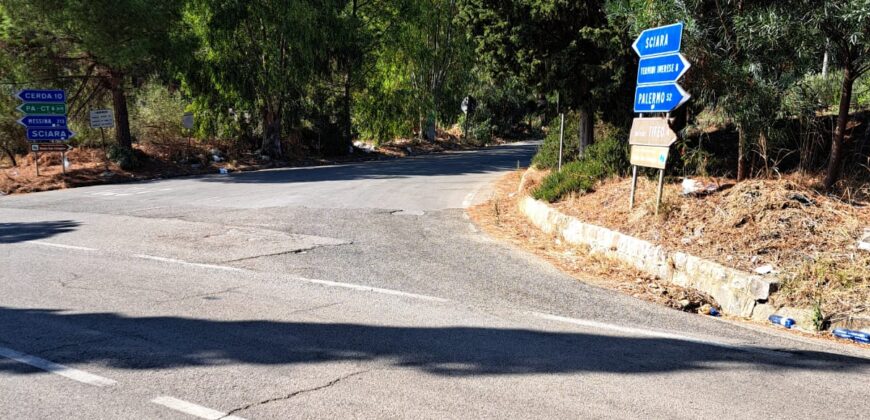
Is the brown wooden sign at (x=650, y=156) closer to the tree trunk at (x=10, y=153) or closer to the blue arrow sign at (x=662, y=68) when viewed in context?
the blue arrow sign at (x=662, y=68)

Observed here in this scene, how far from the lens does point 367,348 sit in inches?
197

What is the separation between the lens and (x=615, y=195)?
10188 mm

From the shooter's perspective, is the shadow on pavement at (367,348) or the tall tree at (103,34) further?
the tall tree at (103,34)

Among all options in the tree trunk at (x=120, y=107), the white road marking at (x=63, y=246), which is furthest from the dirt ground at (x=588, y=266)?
the tree trunk at (x=120, y=107)

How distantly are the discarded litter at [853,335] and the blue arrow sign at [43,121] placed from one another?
69.2 feet

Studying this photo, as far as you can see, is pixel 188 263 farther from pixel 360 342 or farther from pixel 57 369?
pixel 360 342

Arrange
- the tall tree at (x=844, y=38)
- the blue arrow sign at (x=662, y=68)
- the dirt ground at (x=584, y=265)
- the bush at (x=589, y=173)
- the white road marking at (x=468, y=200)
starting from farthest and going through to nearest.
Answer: the white road marking at (x=468, y=200)
the bush at (x=589, y=173)
the blue arrow sign at (x=662, y=68)
the tall tree at (x=844, y=38)
the dirt ground at (x=584, y=265)

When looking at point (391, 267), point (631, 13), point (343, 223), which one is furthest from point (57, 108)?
point (631, 13)

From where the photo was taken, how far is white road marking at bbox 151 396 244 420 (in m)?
3.80

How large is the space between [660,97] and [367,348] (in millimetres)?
5677

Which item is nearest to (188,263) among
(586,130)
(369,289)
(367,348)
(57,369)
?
(369,289)

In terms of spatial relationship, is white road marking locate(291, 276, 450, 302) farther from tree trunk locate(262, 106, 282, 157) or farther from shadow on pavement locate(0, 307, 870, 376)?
tree trunk locate(262, 106, 282, 157)

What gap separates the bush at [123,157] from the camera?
21.1 m

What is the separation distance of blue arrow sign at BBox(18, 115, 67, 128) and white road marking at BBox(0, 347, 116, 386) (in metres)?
17.2
